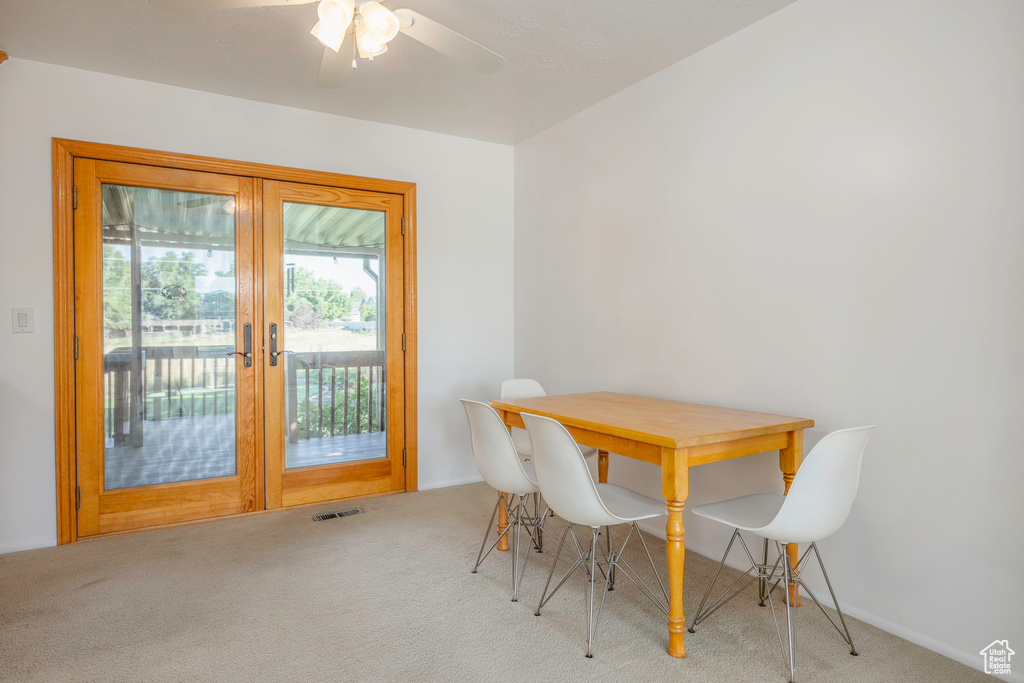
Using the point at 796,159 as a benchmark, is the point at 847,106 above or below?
above

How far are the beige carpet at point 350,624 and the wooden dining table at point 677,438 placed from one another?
0.75 feet

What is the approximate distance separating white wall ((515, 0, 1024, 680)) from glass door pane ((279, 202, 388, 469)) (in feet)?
5.92

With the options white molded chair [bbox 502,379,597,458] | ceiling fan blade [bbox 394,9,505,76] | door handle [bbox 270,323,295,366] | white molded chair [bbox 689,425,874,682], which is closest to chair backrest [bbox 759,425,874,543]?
white molded chair [bbox 689,425,874,682]

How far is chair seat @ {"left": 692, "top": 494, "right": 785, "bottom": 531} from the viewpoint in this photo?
6.39ft

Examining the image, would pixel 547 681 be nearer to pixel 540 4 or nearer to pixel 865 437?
pixel 865 437

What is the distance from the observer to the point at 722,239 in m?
2.78

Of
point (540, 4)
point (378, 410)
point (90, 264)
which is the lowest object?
point (378, 410)

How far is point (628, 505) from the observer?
2.22 metres

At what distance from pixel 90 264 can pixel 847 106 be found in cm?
380

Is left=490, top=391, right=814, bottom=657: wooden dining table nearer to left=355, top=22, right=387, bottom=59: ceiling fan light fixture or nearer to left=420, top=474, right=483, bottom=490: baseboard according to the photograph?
left=355, top=22, right=387, bottom=59: ceiling fan light fixture

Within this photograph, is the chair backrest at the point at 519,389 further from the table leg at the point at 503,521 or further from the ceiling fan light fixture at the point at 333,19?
the ceiling fan light fixture at the point at 333,19

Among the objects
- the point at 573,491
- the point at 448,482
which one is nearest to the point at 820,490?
the point at 573,491

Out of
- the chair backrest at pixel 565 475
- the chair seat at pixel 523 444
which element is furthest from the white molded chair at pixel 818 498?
the chair seat at pixel 523 444

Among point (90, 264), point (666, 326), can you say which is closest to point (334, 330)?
point (90, 264)
